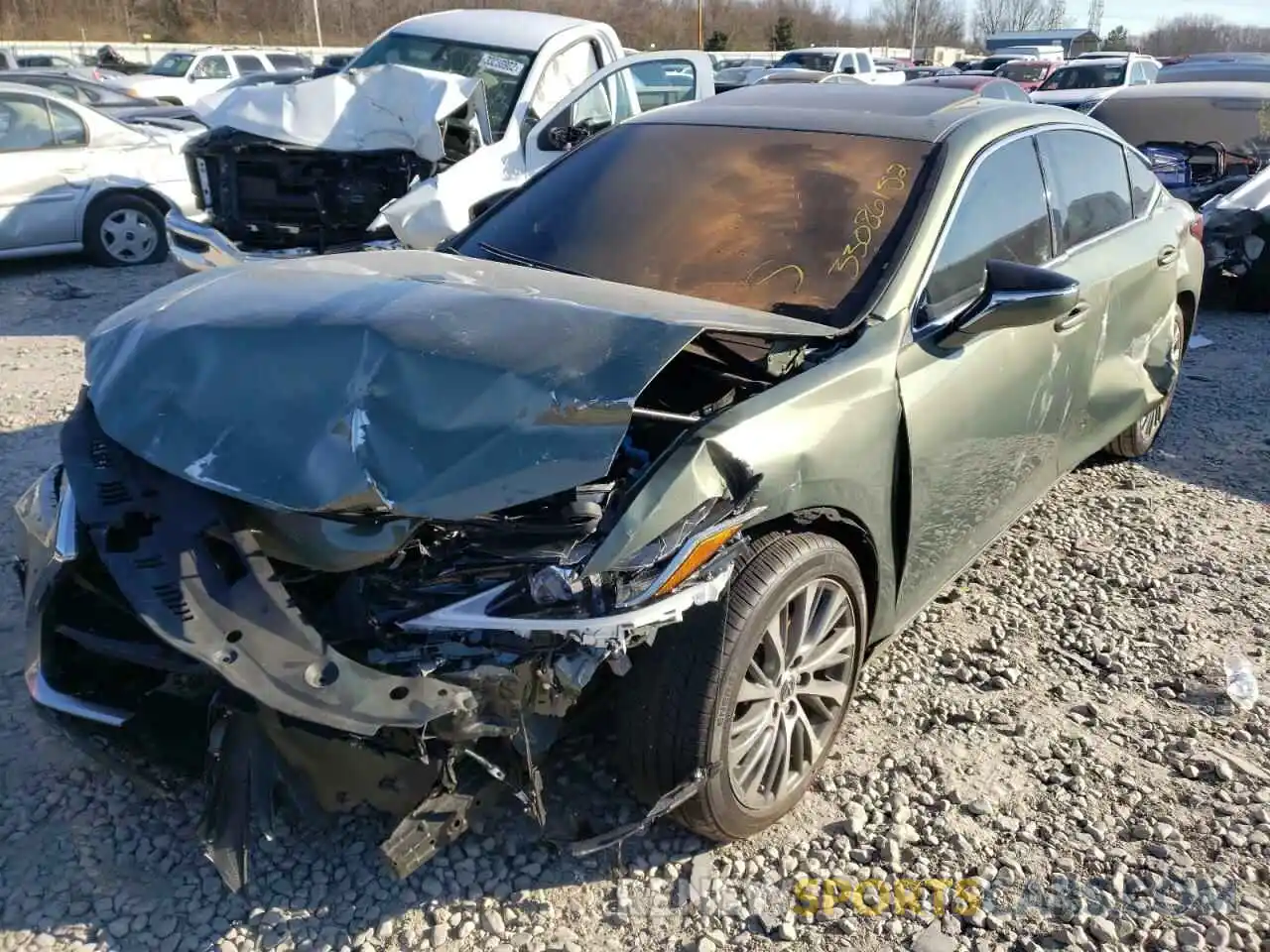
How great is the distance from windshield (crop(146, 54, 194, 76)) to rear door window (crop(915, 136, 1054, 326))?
20497 mm

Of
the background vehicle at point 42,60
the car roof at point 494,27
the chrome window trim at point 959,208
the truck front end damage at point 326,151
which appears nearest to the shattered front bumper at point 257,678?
the chrome window trim at point 959,208

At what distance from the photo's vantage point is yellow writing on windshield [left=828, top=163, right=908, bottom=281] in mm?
3064

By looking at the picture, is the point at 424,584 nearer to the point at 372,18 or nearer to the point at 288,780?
the point at 288,780

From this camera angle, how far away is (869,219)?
3158 mm

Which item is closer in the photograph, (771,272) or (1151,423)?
(771,272)

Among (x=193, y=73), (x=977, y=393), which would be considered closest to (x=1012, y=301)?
(x=977, y=393)

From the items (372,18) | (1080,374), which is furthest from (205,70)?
(372,18)

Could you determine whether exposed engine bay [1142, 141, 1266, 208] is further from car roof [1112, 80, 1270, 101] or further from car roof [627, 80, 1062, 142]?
car roof [627, 80, 1062, 142]

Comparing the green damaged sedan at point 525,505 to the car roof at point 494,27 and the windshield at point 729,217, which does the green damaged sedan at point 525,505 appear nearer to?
the windshield at point 729,217

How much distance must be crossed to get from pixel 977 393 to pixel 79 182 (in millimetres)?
8396

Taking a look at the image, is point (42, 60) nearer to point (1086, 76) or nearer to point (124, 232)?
point (124, 232)

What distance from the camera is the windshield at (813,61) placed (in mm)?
Answer: 23753

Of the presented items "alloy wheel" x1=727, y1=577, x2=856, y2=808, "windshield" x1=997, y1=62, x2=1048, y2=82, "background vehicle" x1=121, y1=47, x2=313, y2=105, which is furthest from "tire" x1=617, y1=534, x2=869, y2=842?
"windshield" x1=997, y1=62, x2=1048, y2=82

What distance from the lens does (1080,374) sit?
3803 mm
